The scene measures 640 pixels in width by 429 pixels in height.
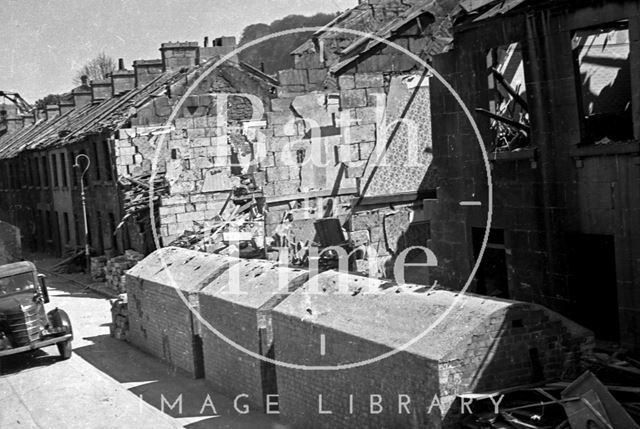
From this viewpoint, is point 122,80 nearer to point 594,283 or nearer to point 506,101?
point 506,101

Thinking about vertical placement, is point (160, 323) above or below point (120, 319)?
above

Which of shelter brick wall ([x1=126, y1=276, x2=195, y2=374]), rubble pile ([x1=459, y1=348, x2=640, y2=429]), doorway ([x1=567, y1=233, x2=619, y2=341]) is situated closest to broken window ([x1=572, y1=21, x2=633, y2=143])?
doorway ([x1=567, y1=233, x2=619, y2=341])

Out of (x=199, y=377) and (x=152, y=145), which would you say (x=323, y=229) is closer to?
(x=199, y=377)

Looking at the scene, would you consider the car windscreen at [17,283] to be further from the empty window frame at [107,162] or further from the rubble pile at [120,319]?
the empty window frame at [107,162]

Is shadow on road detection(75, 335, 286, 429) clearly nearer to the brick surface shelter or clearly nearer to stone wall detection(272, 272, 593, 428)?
the brick surface shelter

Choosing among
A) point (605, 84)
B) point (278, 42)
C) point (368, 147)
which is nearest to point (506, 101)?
point (605, 84)

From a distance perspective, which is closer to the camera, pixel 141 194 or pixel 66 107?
pixel 141 194

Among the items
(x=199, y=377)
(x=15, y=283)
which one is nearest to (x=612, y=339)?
(x=199, y=377)

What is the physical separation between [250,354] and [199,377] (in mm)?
2749

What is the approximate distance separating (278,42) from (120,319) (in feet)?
199

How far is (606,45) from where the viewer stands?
1421cm

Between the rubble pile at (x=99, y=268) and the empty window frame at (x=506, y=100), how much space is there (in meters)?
19.5

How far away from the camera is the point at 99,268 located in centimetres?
3003

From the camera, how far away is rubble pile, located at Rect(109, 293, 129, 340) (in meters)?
19.2
